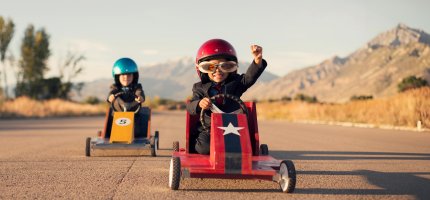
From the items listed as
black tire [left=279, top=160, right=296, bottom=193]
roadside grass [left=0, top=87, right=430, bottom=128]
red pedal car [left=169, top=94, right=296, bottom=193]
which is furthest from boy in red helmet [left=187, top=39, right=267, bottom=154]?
roadside grass [left=0, top=87, right=430, bottom=128]

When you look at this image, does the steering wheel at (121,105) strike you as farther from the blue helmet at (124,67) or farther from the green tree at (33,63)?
the green tree at (33,63)

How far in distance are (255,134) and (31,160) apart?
3.99m

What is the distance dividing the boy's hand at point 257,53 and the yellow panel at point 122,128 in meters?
4.01

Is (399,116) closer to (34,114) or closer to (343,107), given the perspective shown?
(343,107)

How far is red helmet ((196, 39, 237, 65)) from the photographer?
706 centimetres

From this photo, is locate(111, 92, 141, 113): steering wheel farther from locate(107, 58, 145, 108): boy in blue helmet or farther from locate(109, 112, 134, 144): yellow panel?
locate(109, 112, 134, 144): yellow panel

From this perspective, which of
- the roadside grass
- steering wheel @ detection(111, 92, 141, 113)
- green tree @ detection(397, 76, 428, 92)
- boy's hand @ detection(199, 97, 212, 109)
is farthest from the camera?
green tree @ detection(397, 76, 428, 92)

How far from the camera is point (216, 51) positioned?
→ 7051mm

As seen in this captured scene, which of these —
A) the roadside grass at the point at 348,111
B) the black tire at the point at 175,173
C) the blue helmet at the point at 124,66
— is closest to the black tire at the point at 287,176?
the black tire at the point at 175,173

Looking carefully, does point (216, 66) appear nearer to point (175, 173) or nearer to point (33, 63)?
point (175, 173)

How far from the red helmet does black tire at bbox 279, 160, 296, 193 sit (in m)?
1.88

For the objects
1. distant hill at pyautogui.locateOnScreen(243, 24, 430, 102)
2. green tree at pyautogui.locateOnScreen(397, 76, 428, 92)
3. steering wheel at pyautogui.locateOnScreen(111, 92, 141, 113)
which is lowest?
steering wheel at pyautogui.locateOnScreen(111, 92, 141, 113)

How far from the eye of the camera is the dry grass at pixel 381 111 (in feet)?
69.9

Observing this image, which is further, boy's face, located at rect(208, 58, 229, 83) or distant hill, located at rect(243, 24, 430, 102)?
distant hill, located at rect(243, 24, 430, 102)
